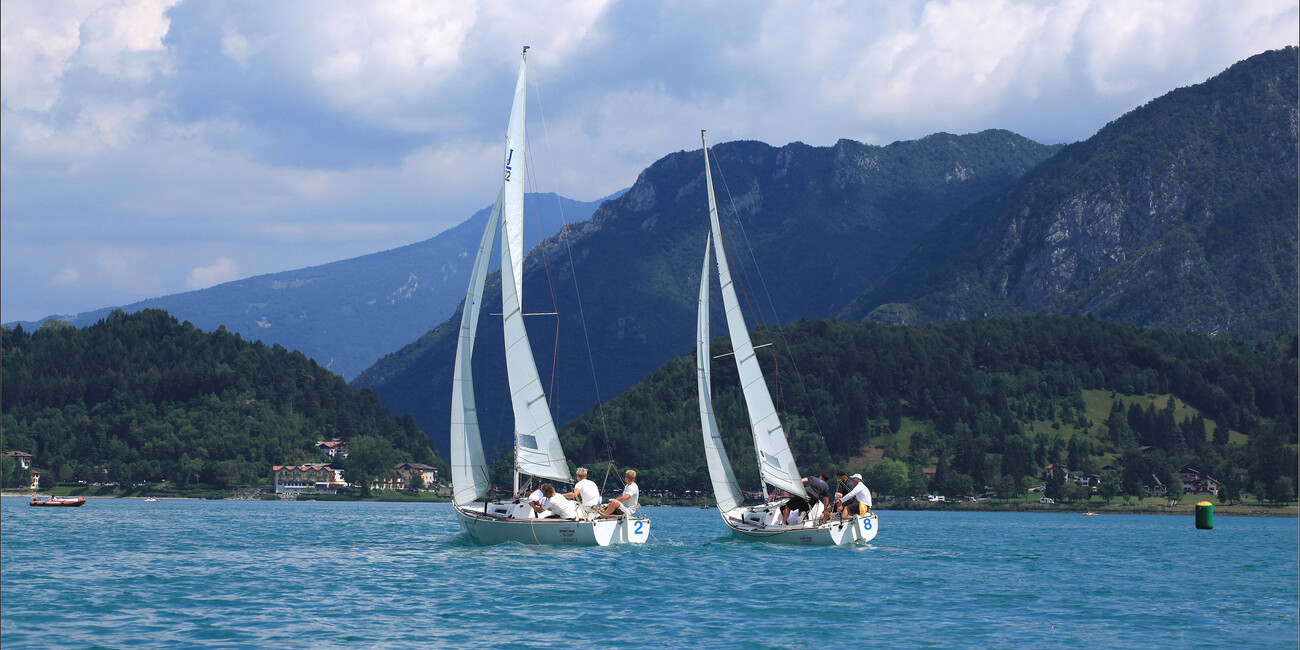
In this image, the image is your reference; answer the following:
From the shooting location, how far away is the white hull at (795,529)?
54438 mm

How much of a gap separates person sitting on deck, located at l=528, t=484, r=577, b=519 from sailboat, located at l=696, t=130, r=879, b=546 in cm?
1171

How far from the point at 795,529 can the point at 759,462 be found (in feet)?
18.6

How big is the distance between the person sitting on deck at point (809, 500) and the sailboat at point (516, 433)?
7760 millimetres

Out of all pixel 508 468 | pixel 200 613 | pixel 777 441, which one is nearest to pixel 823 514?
pixel 777 441

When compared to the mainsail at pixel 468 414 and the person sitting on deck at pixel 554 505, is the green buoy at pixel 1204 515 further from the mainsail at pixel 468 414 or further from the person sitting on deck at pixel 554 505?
the mainsail at pixel 468 414

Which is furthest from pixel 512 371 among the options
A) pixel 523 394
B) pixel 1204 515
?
pixel 1204 515

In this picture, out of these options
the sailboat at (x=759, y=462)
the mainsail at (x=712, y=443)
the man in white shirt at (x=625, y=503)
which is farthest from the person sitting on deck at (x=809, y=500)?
the man in white shirt at (x=625, y=503)

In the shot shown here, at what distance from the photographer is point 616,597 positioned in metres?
35.0

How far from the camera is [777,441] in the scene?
192 feet

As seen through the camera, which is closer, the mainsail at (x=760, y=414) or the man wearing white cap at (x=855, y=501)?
the man wearing white cap at (x=855, y=501)

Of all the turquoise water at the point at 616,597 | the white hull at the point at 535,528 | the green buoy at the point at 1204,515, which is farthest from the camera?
the white hull at the point at 535,528

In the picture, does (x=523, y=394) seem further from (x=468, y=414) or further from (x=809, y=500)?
(x=809, y=500)

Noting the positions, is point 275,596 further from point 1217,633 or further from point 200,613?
point 1217,633

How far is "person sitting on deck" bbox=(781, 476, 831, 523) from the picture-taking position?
54.0 metres
